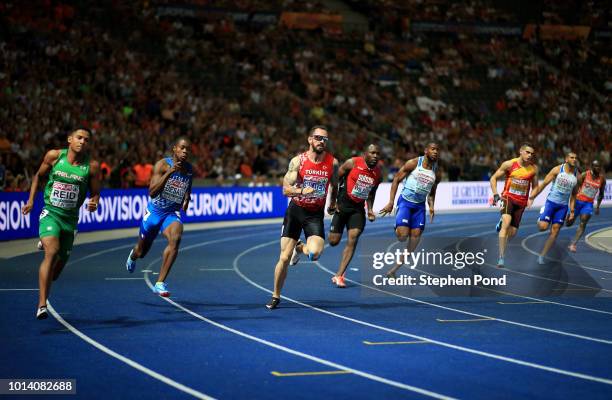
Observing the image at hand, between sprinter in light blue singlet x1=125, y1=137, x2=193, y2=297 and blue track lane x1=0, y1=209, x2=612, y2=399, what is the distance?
2.14 feet

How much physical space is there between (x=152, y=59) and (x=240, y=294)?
79.5 ft

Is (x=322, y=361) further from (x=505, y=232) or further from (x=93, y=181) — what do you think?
(x=505, y=232)

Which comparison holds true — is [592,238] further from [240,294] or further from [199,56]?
[199,56]

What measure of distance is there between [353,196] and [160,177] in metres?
3.36

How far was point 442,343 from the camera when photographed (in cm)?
985

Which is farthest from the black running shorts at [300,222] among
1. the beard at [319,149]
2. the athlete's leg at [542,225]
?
the athlete's leg at [542,225]

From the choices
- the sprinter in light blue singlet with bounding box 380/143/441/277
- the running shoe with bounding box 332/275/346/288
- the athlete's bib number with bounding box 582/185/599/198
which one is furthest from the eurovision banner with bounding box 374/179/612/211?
the running shoe with bounding box 332/275/346/288

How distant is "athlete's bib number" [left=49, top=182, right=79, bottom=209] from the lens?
1084cm

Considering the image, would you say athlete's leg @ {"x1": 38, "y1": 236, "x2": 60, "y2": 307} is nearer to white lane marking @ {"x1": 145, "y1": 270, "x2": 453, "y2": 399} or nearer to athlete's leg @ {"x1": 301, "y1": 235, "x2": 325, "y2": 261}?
white lane marking @ {"x1": 145, "y1": 270, "x2": 453, "y2": 399}

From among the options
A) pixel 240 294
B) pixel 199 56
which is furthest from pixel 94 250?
pixel 199 56

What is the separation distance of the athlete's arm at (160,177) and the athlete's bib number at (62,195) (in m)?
1.70

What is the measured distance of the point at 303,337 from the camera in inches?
399

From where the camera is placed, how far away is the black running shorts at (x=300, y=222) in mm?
11938

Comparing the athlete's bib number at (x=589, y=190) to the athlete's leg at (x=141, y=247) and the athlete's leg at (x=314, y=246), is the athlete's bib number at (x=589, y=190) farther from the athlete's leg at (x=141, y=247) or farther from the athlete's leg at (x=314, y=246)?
the athlete's leg at (x=141, y=247)
